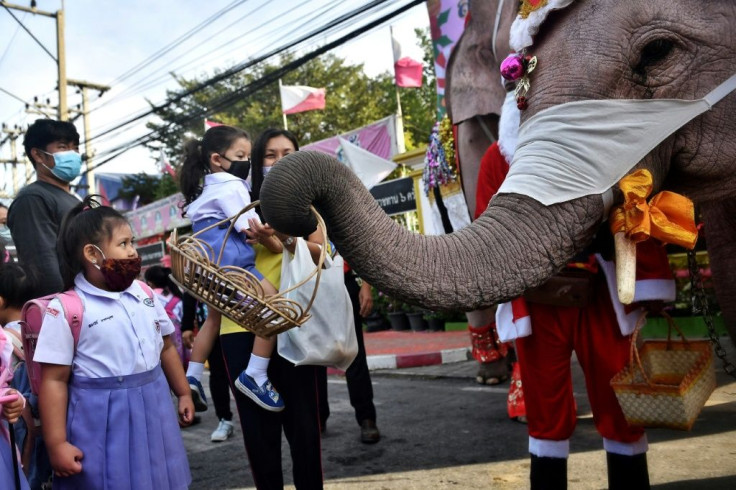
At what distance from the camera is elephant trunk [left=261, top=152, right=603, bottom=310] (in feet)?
5.67

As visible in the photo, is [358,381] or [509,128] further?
[358,381]

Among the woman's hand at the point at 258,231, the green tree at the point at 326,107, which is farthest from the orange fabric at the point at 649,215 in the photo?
the green tree at the point at 326,107

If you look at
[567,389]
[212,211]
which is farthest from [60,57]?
[567,389]

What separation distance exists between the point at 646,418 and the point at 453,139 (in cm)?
357

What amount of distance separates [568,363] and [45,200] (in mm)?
2540

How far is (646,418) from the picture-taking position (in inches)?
87.7

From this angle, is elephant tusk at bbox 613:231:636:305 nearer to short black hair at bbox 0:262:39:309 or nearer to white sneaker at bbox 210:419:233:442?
short black hair at bbox 0:262:39:309

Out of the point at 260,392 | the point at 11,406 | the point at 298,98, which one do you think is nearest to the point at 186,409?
the point at 260,392

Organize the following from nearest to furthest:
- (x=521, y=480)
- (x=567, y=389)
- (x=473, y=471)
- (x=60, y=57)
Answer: (x=567, y=389), (x=521, y=480), (x=473, y=471), (x=60, y=57)

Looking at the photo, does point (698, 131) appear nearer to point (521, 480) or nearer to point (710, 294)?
point (521, 480)

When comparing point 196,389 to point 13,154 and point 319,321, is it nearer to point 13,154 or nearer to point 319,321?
point 319,321

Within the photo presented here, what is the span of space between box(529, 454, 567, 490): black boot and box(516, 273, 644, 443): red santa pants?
3.4 inches

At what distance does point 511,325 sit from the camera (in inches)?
102

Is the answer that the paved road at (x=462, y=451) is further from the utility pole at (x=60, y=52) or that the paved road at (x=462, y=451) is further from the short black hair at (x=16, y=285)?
the utility pole at (x=60, y=52)
